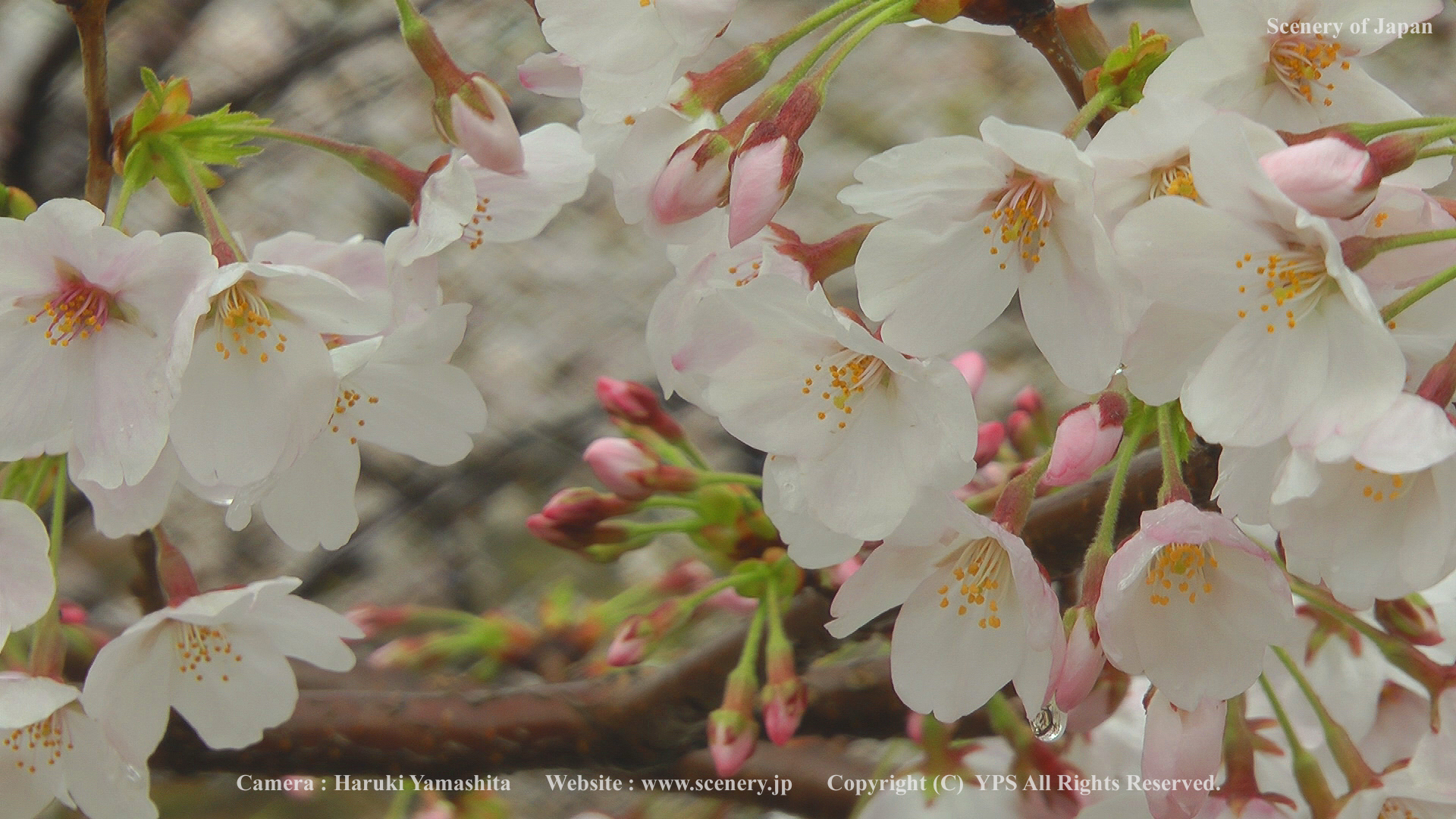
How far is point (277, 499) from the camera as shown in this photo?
642mm

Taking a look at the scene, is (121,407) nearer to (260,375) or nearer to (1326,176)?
(260,375)

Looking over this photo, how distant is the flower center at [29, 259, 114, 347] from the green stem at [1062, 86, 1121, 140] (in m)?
0.42

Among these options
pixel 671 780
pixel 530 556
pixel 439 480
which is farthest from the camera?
pixel 530 556

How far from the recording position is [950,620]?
57cm

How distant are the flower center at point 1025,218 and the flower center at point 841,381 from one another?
0.26 ft

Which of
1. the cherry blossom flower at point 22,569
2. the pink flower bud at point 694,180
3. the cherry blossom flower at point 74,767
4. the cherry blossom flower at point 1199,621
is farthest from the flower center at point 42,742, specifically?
the cherry blossom flower at point 1199,621

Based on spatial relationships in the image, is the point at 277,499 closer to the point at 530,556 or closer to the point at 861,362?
the point at 861,362

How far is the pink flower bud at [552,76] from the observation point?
23.1 inches

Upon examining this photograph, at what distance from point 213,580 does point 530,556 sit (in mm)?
496

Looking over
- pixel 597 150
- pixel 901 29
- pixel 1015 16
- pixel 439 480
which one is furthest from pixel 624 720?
pixel 901 29

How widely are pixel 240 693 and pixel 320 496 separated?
162mm

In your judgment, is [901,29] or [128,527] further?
[901,29]

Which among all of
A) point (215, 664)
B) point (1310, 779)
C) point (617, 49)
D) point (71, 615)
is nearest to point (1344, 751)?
point (1310, 779)

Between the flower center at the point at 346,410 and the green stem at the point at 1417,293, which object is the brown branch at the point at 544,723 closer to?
the flower center at the point at 346,410
